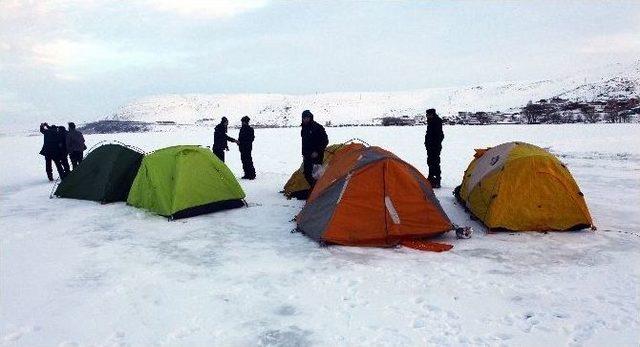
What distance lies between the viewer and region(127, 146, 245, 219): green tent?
9.80 m

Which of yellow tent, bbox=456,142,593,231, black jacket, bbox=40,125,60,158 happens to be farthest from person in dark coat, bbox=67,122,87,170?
yellow tent, bbox=456,142,593,231

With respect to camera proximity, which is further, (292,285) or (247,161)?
(247,161)

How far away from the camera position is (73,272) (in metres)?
6.68

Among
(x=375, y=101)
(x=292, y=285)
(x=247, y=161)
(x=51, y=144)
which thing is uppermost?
(x=375, y=101)

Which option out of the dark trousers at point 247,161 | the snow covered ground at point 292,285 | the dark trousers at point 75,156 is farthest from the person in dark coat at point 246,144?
the dark trousers at point 75,156

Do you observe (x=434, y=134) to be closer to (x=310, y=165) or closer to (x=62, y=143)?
(x=310, y=165)

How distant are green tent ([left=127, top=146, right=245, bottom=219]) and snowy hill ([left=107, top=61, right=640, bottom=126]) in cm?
6470

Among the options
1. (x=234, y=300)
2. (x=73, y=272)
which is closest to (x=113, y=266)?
(x=73, y=272)

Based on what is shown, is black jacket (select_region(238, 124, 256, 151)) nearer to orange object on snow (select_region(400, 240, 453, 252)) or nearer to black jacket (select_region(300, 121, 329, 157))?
black jacket (select_region(300, 121, 329, 157))

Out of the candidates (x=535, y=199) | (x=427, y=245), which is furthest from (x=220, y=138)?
(x=535, y=199)

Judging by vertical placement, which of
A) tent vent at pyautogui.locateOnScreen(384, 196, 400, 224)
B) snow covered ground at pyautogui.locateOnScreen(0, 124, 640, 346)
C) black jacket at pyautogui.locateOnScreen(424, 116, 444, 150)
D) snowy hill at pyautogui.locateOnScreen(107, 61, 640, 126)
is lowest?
snow covered ground at pyautogui.locateOnScreen(0, 124, 640, 346)

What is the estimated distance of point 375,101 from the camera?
368 ft

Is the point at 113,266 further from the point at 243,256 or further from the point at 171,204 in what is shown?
the point at 171,204

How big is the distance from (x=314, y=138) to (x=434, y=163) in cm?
361
